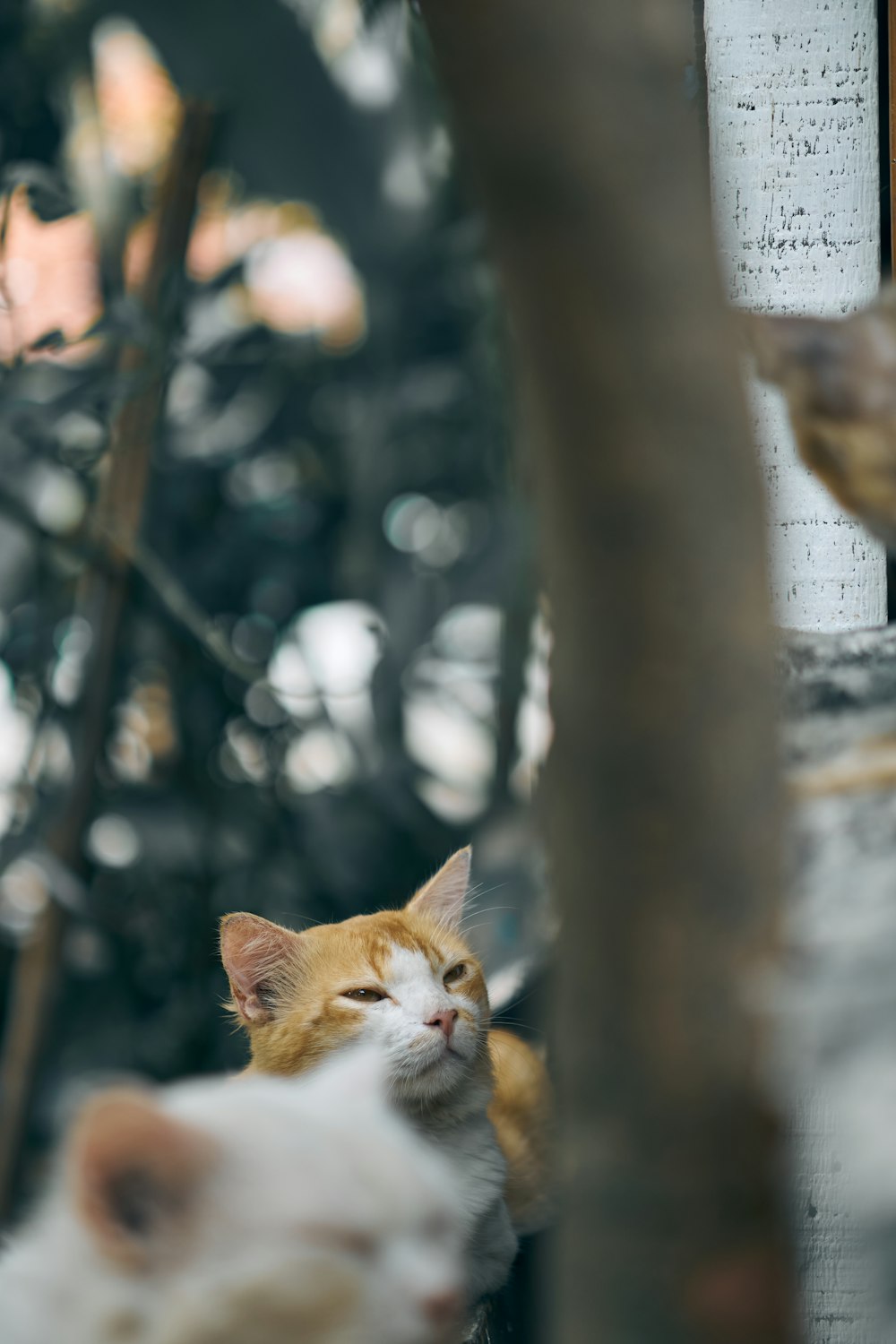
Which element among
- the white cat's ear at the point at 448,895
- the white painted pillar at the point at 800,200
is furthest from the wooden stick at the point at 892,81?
the white cat's ear at the point at 448,895

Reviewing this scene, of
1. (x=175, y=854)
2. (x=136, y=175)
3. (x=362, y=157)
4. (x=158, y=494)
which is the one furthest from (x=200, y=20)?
(x=175, y=854)

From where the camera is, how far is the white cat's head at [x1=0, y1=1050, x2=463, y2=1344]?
1.21 feet

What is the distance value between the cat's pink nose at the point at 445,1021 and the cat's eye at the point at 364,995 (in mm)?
34

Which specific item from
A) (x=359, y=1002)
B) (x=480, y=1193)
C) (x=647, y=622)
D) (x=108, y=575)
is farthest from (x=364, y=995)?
(x=108, y=575)

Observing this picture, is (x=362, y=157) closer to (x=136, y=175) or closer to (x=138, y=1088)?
(x=136, y=175)

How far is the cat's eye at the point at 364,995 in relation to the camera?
0.63m

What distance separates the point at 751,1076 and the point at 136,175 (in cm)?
163

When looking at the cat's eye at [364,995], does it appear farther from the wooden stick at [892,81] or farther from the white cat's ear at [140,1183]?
the wooden stick at [892,81]

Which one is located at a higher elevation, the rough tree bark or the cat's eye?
the rough tree bark

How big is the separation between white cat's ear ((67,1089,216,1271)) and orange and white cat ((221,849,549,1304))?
206 millimetres

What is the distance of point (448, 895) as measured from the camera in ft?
2.31

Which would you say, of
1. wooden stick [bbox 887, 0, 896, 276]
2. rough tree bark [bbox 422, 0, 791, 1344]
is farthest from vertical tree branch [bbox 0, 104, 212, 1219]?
rough tree bark [bbox 422, 0, 791, 1344]

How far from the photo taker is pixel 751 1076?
262 mm

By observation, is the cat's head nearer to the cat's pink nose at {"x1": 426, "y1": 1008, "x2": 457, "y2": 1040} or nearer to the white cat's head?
the cat's pink nose at {"x1": 426, "y1": 1008, "x2": 457, "y2": 1040}
